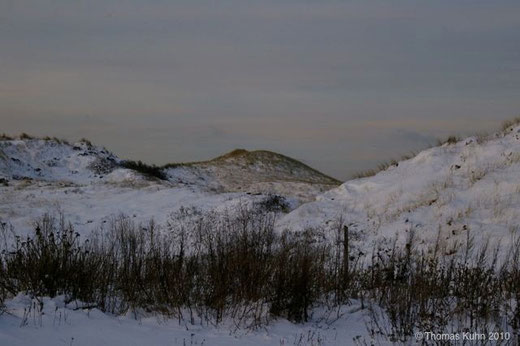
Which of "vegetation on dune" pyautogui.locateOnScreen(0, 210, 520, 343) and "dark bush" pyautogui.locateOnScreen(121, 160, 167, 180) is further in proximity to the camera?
"dark bush" pyautogui.locateOnScreen(121, 160, 167, 180)

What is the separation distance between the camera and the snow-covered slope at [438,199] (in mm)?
17766

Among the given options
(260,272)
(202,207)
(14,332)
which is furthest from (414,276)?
(202,207)

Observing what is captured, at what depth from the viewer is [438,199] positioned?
19641mm

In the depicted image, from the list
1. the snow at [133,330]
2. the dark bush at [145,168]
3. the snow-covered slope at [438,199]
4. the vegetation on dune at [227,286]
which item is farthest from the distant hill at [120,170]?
the snow at [133,330]

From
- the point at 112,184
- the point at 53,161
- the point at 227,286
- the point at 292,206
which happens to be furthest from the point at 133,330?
the point at 53,161

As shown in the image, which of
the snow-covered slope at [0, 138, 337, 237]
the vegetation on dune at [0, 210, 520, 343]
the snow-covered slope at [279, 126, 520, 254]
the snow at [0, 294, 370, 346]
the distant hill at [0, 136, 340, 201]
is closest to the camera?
the snow at [0, 294, 370, 346]

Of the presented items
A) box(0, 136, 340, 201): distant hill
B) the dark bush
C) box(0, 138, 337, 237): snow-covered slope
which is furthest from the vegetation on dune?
the dark bush

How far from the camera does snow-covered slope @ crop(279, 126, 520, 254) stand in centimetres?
1777

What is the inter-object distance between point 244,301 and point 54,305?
2.92 metres

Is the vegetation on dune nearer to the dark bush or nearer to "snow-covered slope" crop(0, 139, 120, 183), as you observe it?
"snow-covered slope" crop(0, 139, 120, 183)

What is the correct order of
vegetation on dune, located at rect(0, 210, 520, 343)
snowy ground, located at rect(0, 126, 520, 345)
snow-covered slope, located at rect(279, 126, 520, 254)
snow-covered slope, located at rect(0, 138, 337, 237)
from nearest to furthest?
snowy ground, located at rect(0, 126, 520, 345), vegetation on dune, located at rect(0, 210, 520, 343), snow-covered slope, located at rect(279, 126, 520, 254), snow-covered slope, located at rect(0, 138, 337, 237)

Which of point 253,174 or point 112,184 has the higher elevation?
point 253,174

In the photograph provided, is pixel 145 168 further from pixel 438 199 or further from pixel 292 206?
pixel 438 199

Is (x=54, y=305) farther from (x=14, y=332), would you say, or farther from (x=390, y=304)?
(x=390, y=304)
